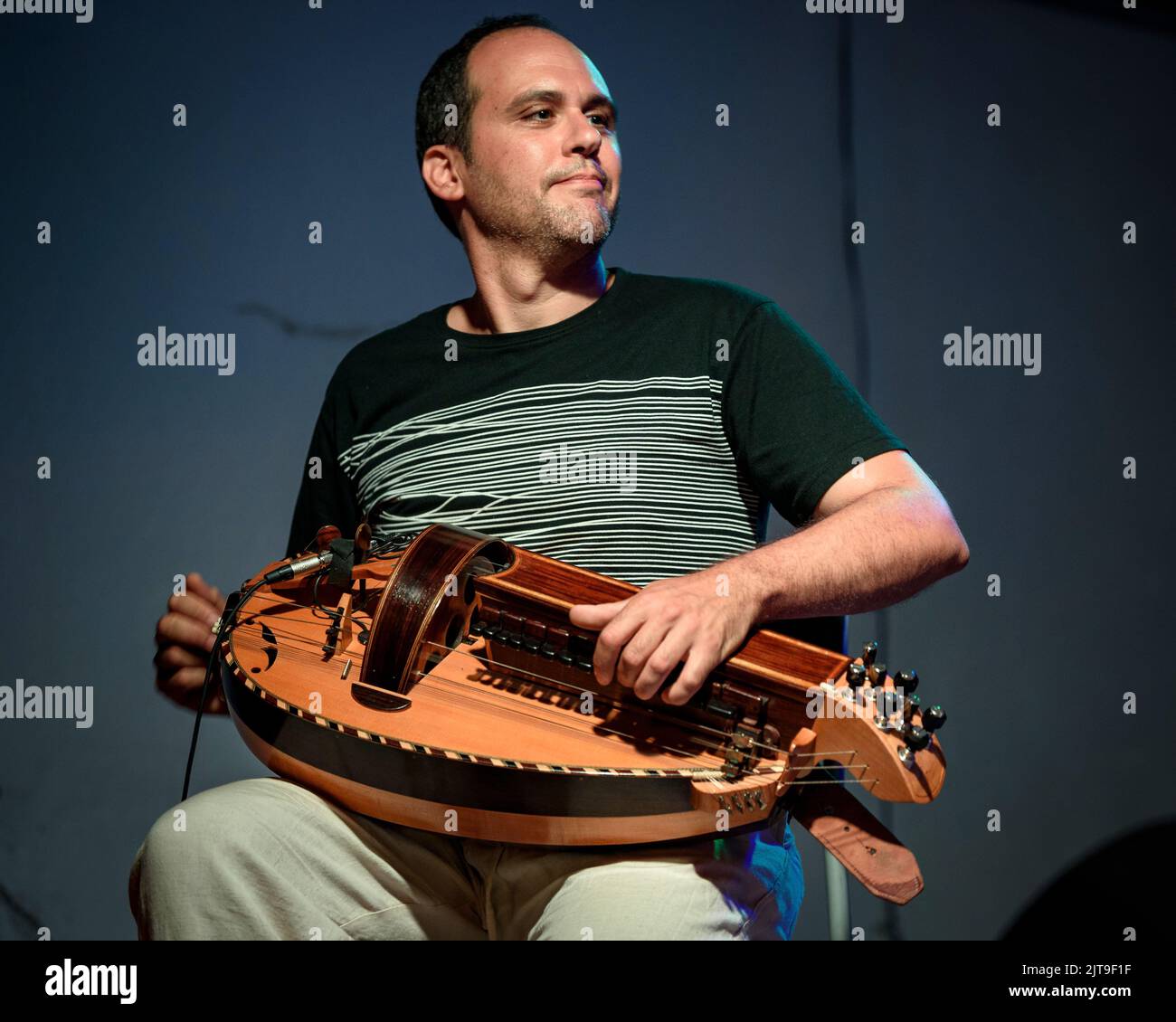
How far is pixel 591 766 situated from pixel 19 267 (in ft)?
5.53

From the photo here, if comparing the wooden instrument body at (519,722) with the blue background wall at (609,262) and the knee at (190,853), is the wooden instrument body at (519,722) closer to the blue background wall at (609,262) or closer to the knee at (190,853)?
the knee at (190,853)

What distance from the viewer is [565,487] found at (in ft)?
4.75

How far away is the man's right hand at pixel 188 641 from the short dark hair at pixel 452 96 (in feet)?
2.47

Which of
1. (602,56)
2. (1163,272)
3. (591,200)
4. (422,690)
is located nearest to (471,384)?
(591,200)

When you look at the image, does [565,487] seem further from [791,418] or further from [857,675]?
[857,675]

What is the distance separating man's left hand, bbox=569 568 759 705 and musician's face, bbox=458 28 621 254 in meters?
0.70

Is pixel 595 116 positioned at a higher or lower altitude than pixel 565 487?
higher

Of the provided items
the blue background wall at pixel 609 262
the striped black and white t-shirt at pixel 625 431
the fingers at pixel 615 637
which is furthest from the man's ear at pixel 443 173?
the fingers at pixel 615 637

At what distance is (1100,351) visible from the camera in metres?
2.13

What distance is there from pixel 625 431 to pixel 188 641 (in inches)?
25.2

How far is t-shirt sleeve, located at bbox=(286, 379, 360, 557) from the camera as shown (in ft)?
5.72

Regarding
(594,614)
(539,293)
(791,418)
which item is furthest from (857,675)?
(539,293)

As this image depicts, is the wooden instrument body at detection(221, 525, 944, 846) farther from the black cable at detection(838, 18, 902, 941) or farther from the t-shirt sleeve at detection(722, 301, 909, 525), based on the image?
the black cable at detection(838, 18, 902, 941)
